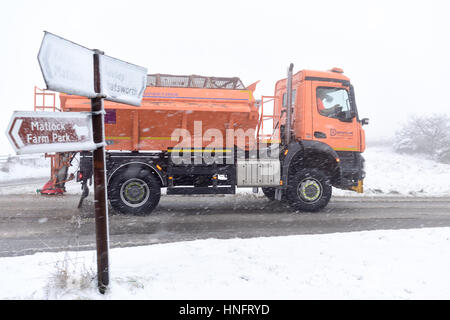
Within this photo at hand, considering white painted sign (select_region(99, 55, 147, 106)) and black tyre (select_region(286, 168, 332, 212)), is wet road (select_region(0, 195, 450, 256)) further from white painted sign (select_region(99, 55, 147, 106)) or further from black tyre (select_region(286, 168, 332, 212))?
white painted sign (select_region(99, 55, 147, 106))

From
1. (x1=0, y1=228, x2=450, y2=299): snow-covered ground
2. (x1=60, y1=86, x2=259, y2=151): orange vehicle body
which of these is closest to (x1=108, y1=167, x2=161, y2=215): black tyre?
(x1=60, y1=86, x2=259, y2=151): orange vehicle body

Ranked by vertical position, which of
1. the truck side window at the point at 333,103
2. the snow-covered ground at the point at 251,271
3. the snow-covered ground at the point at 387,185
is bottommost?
the snow-covered ground at the point at 387,185

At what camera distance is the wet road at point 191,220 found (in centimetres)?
496

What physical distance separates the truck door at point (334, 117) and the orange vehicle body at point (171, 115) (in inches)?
58.5

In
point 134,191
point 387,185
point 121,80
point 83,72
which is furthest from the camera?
point 387,185

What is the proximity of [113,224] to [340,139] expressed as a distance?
210 inches

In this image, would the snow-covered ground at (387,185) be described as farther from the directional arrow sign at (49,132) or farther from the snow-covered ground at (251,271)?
the directional arrow sign at (49,132)

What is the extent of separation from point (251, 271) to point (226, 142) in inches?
174

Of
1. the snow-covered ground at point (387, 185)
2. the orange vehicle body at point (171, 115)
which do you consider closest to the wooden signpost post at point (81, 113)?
the orange vehicle body at point (171, 115)

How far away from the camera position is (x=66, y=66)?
2.38 metres

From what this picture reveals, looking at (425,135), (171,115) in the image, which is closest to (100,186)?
(171,115)

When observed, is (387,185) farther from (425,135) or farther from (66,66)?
(425,135)

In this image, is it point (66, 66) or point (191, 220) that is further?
point (191, 220)

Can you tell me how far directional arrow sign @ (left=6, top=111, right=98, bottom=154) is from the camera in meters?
2.24
